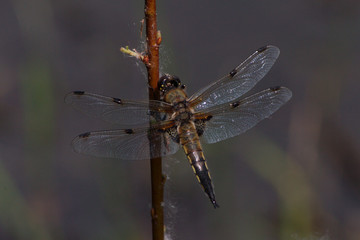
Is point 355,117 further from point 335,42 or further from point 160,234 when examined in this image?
point 160,234

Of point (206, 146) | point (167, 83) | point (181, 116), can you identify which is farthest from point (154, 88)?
point (206, 146)

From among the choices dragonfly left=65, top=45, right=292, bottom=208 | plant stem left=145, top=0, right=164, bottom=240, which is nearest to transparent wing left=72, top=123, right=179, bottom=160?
dragonfly left=65, top=45, right=292, bottom=208

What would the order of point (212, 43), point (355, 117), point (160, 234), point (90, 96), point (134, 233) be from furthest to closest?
point (212, 43)
point (355, 117)
point (134, 233)
point (90, 96)
point (160, 234)

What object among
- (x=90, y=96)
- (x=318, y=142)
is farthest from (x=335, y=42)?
(x=90, y=96)

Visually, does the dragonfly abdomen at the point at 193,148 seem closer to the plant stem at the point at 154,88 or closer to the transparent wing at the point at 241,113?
the transparent wing at the point at 241,113

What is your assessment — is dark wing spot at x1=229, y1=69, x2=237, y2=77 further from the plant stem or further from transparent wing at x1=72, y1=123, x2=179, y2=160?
the plant stem

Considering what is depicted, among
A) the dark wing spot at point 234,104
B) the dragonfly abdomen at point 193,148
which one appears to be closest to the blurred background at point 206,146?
the dragonfly abdomen at point 193,148
